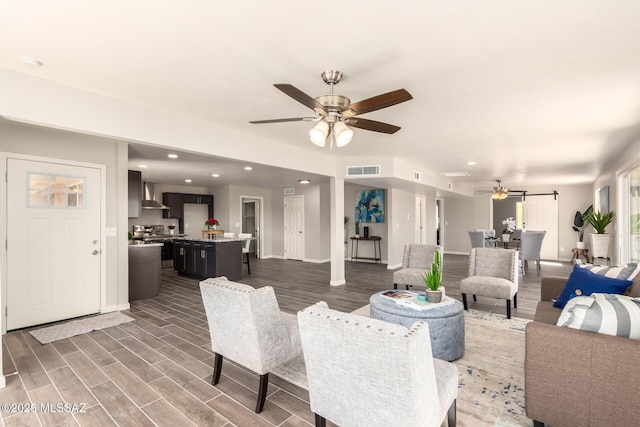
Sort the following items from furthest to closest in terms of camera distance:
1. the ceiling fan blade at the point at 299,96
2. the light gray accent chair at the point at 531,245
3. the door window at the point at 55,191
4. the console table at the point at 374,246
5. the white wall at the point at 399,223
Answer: the console table at the point at 374,246, the white wall at the point at 399,223, the light gray accent chair at the point at 531,245, the door window at the point at 55,191, the ceiling fan blade at the point at 299,96

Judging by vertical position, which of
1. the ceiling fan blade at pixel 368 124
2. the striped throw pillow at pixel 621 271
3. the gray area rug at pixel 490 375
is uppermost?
the ceiling fan blade at pixel 368 124

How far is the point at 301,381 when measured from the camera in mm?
2568

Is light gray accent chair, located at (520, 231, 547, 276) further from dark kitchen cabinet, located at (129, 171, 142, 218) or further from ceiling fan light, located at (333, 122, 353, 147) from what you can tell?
dark kitchen cabinet, located at (129, 171, 142, 218)

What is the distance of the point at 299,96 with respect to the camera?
7.31ft

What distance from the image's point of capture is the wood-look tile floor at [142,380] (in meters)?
2.14

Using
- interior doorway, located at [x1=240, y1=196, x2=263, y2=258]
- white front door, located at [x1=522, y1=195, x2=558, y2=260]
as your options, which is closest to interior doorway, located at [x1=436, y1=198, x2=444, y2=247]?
white front door, located at [x1=522, y1=195, x2=558, y2=260]

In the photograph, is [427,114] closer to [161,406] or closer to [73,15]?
[73,15]

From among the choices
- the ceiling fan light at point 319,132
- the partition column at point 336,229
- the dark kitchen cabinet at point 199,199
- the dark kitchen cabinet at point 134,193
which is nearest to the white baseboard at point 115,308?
→ the dark kitchen cabinet at point 134,193

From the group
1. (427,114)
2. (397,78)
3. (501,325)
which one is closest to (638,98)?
(427,114)

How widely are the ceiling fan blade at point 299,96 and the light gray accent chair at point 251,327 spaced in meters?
1.33

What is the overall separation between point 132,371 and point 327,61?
3.01 meters

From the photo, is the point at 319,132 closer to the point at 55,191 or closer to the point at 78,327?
the point at 55,191

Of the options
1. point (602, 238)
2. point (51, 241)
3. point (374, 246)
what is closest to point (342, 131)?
point (51, 241)

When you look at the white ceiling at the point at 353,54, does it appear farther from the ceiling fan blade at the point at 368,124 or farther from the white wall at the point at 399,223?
the white wall at the point at 399,223
